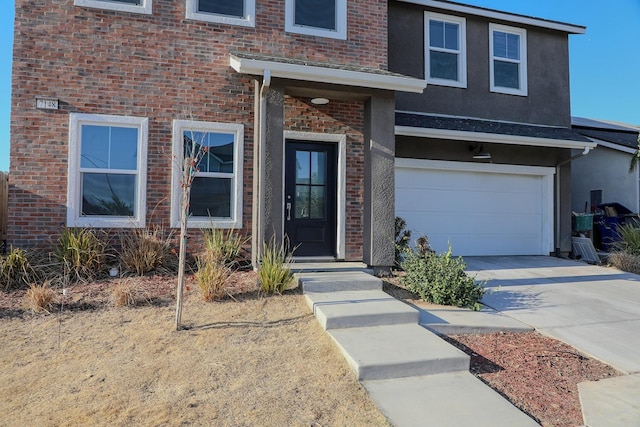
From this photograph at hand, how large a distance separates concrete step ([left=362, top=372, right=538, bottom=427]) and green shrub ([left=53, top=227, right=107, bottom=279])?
469cm

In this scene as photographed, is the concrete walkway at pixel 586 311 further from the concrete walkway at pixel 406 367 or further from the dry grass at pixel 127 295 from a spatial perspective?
the dry grass at pixel 127 295

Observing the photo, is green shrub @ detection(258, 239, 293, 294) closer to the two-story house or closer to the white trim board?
the two-story house

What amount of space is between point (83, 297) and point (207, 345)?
232 centimetres

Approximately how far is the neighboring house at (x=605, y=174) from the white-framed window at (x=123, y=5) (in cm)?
1098

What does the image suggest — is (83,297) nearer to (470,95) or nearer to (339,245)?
(339,245)

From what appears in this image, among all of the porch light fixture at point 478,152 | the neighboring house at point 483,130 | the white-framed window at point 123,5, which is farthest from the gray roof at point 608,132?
the white-framed window at point 123,5

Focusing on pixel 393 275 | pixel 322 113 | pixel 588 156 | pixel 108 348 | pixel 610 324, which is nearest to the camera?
pixel 108 348

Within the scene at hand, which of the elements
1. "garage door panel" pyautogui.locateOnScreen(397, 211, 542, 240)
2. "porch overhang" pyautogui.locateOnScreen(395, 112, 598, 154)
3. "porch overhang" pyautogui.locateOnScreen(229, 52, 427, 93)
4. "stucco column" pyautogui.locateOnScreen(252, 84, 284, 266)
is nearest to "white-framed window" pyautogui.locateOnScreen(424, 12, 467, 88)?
"porch overhang" pyautogui.locateOnScreen(395, 112, 598, 154)

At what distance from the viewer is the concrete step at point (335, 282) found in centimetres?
595

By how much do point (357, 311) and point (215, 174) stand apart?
3705 millimetres

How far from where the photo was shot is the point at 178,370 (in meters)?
3.86

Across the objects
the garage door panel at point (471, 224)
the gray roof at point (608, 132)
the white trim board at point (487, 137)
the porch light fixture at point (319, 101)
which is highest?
the gray roof at point (608, 132)

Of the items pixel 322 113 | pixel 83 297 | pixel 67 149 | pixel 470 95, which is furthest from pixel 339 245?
pixel 470 95

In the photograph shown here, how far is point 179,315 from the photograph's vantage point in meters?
4.68
